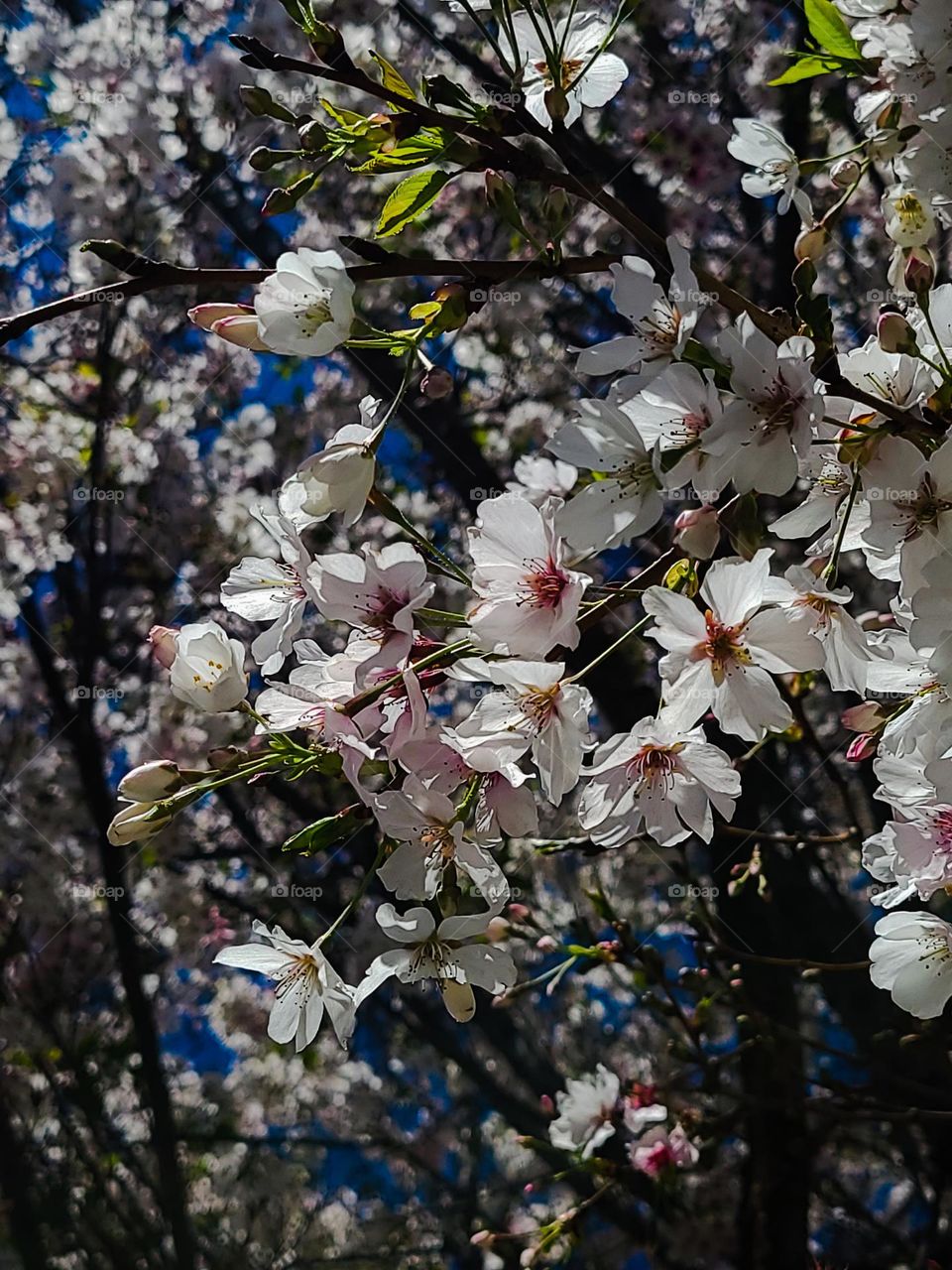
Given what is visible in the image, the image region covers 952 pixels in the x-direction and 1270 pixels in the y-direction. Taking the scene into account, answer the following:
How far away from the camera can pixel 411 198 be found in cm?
65

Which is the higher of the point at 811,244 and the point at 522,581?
the point at 811,244

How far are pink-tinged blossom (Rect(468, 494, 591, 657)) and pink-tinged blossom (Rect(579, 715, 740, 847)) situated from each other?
94 millimetres

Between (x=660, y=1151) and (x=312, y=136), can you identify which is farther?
(x=660, y=1151)

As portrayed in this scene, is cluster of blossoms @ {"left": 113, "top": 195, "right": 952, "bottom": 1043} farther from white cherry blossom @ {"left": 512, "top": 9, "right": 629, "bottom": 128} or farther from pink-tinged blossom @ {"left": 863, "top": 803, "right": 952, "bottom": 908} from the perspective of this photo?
white cherry blossom @ {"left": 512, "top": 9, "right": 629, "bottom": 128}

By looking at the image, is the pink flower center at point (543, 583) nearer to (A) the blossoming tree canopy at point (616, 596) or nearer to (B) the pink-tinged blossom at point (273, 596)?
(A) the blossoming tree canopy at point (616, 596)

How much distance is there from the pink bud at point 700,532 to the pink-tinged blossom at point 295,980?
1.15 ft

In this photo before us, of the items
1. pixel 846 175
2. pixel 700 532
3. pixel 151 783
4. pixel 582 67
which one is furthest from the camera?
pixel 846 175

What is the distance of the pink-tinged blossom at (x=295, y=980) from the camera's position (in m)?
0.69

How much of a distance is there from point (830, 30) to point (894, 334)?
590 millimetres

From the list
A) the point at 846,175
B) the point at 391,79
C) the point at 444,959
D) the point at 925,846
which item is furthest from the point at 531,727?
the point at 846,175

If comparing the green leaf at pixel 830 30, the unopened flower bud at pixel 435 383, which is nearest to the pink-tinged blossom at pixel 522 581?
the unopened flower bud at pixel 435 383

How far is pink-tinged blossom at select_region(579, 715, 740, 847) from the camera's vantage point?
618mm

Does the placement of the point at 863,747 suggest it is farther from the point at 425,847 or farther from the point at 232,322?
the point at 232,322

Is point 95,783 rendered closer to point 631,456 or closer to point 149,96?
point 149,96
